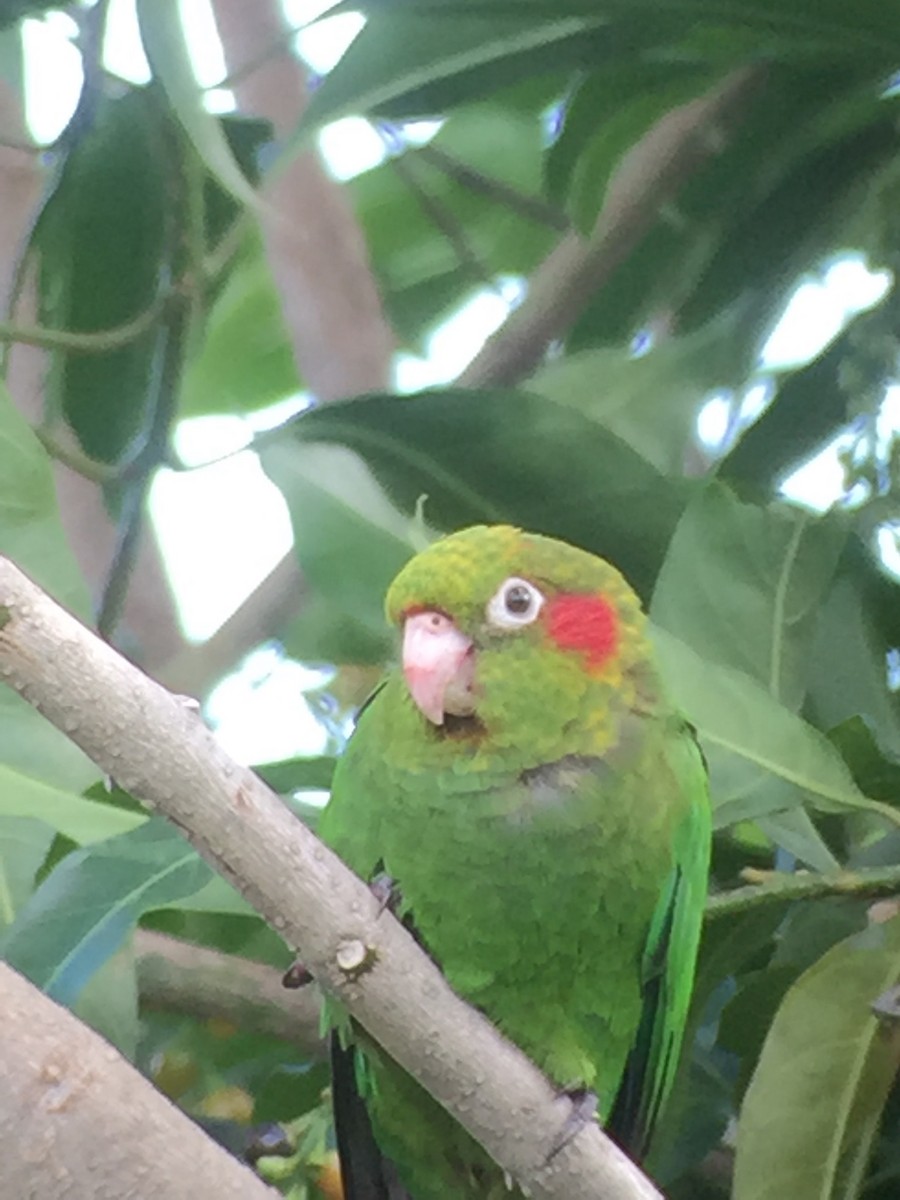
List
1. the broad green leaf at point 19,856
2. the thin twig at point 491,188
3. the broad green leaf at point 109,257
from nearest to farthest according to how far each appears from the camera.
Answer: the broad green leaf at point 19,856 → the broad green leaf at point 109,257 → the thin twig at point 491,188

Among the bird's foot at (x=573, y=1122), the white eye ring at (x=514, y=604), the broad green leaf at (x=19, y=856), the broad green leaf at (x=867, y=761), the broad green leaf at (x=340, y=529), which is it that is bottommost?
the bird's foot at (x=573, y=1122)

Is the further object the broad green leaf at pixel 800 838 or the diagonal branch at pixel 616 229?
the diagonal branch at pixel 616 229

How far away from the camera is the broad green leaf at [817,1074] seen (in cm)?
77

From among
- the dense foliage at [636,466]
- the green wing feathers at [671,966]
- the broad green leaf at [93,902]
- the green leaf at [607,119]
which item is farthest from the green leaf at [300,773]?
the green leaf at [607,119]

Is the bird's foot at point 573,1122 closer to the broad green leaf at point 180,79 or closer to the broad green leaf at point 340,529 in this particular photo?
the broad green leaf at point 340,529

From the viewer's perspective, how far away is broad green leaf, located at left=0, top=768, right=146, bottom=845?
0.78m

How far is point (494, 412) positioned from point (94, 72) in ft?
1.31

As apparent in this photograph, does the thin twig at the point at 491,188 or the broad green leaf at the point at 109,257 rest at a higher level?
the thin twig at the point at 491,188

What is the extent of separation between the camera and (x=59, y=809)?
0.80 m

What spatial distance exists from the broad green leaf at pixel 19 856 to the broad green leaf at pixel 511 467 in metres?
0.25

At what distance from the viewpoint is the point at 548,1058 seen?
80 cm

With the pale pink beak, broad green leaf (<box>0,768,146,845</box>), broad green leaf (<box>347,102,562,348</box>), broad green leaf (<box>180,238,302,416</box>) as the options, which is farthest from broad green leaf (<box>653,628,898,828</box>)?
broad green leaf (<box>180,238,302,416</box>)

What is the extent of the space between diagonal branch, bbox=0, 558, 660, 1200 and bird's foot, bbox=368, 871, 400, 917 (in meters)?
0.13

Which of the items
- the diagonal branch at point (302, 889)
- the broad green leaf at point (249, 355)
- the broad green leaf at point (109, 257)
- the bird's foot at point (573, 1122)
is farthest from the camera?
the broad green leaf at point (249, 355)
